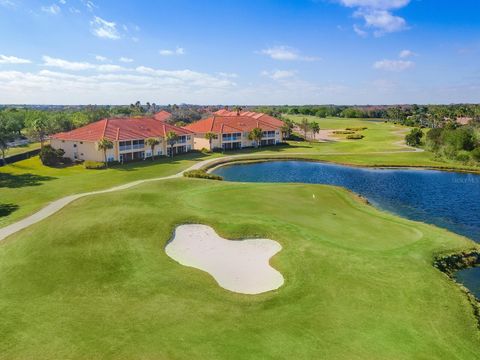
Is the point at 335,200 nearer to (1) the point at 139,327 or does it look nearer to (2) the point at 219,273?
(2) the point at 219,273

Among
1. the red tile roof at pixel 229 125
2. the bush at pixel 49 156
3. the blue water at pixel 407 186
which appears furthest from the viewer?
the red tile roof at pixel 229 125

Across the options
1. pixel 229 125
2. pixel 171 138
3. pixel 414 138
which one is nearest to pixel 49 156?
pixel 171 138

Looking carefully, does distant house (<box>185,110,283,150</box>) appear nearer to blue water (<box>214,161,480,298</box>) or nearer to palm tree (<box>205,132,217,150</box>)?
palm tree (<box>205,132,217,150</box>)

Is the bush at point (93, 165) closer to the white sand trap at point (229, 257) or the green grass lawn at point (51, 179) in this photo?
the green grass lawn at point (51, 179)

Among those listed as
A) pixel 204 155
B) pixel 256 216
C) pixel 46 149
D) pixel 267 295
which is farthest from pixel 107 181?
pixel 267 295

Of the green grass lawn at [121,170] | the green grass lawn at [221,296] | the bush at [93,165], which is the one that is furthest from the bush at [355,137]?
the green grass lawn at [221,296]

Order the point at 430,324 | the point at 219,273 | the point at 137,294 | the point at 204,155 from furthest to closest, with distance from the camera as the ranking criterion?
the point at 204,155
the point at 219,273
the point at 137,294
the point at 430,324

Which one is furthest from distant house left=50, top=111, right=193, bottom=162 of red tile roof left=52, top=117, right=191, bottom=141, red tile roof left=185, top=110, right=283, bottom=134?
red tile roof left=185, top=110, right=283, bottom=134
